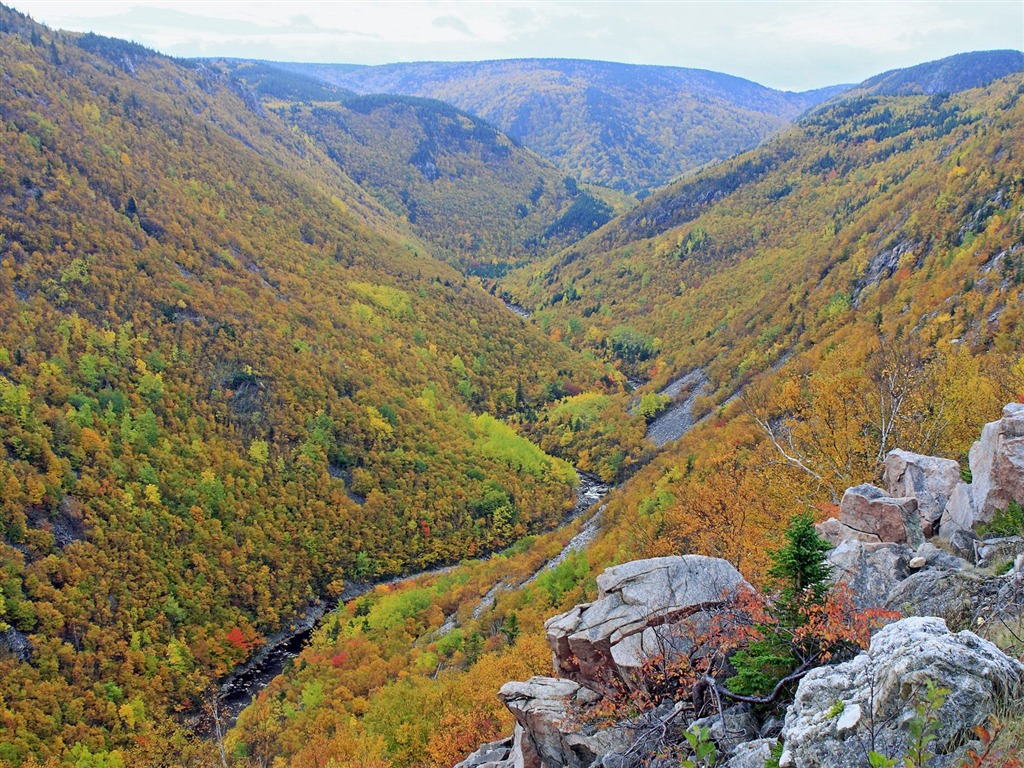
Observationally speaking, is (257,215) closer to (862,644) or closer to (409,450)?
(409,450)

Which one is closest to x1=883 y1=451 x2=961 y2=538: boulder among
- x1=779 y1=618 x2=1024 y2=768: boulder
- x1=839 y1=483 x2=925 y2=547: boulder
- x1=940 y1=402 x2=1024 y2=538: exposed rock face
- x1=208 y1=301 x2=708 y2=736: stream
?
x1=839 y1=483 x2=925 y2=547: boulder

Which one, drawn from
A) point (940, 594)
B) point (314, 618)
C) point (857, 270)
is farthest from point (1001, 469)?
point (857, 270)

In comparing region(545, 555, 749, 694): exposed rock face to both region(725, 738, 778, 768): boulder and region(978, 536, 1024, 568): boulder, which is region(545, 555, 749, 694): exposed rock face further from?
region(978, 536, 1024, 568): boulder

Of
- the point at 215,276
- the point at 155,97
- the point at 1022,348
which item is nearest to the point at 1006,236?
the point at 1022,348

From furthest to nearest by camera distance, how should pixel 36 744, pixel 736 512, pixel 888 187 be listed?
pixel 888 187
pixel 36 744
pixel 736 512

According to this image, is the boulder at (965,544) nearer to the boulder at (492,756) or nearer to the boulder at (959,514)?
the boulder at (959,514)

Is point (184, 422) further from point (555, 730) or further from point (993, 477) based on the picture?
point (993, 477)
